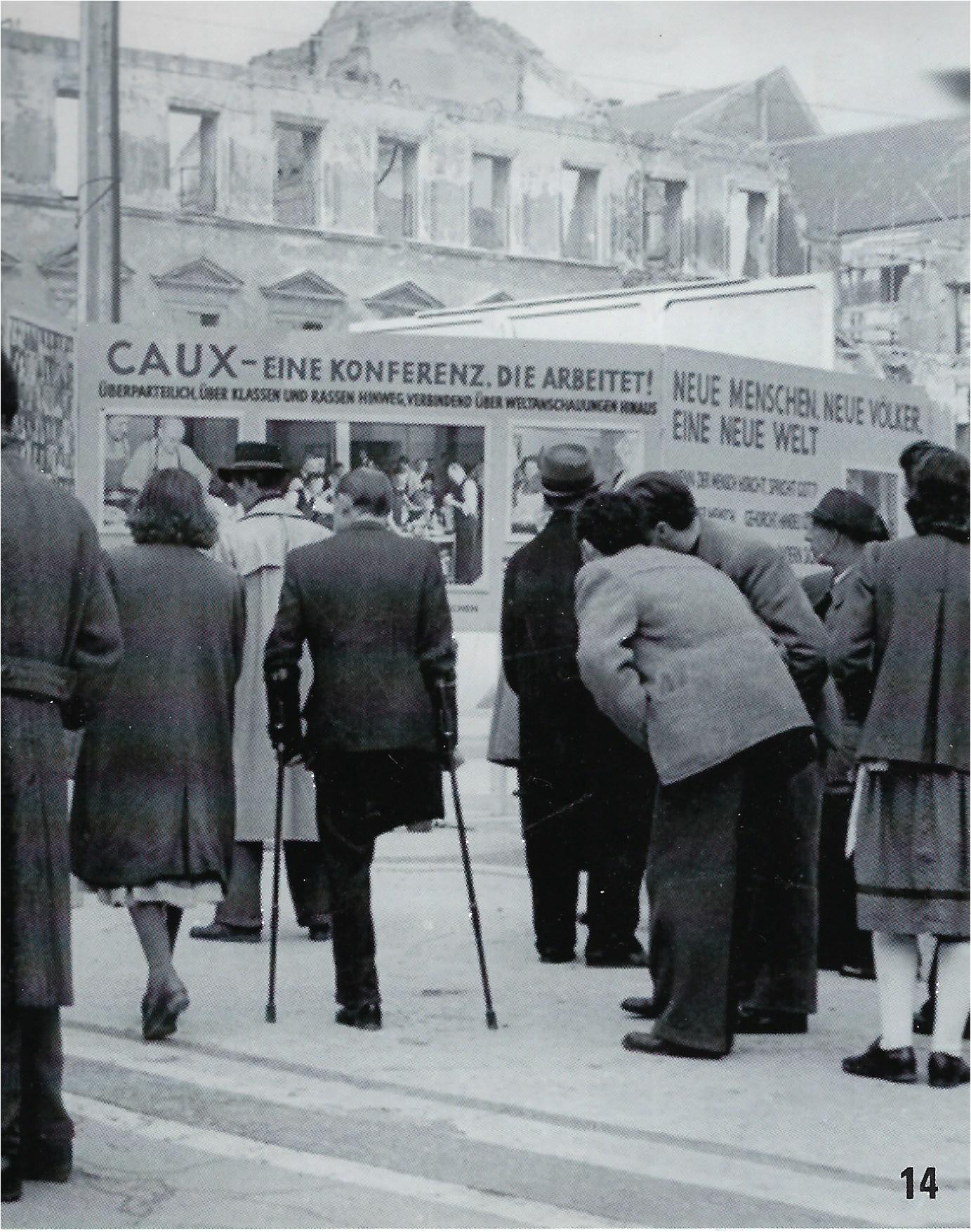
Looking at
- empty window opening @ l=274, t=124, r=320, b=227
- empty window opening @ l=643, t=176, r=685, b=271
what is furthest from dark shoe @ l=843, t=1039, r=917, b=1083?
empty window opening @ l=643, t=176, r=685, b=271

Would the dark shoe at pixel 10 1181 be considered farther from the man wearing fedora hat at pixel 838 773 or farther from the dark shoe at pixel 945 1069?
the man wearing fedora hat at pixel 838 773

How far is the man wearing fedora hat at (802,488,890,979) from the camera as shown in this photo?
852 centimetres

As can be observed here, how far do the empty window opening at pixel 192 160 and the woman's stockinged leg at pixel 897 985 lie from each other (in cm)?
4131

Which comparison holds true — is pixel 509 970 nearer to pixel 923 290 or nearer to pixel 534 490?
pixel 534 490

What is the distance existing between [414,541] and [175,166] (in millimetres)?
40263

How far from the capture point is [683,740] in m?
7.11

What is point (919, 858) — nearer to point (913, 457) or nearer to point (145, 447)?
point (913, 457)

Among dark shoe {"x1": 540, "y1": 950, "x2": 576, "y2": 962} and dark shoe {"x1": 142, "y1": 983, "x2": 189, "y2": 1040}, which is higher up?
dark shoe {"x1": 142, "y1": 983, "x2": 189, "y2": 1040}

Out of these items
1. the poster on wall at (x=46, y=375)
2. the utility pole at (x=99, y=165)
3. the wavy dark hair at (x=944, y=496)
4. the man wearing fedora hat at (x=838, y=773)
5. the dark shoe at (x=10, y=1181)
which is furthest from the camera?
the utility pole at (x=99, y=165)

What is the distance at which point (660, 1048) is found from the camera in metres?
7.29

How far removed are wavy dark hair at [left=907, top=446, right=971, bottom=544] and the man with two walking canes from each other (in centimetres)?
159

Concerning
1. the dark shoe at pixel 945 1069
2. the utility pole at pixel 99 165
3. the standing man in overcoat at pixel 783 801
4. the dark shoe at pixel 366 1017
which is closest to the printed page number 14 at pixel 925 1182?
the dark shoe at pixel 945 1069

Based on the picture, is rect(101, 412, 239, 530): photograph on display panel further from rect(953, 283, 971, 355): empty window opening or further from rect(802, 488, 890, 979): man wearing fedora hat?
rect(953, 283, 971, 355): empty window opening

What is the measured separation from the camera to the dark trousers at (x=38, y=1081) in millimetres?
5488
